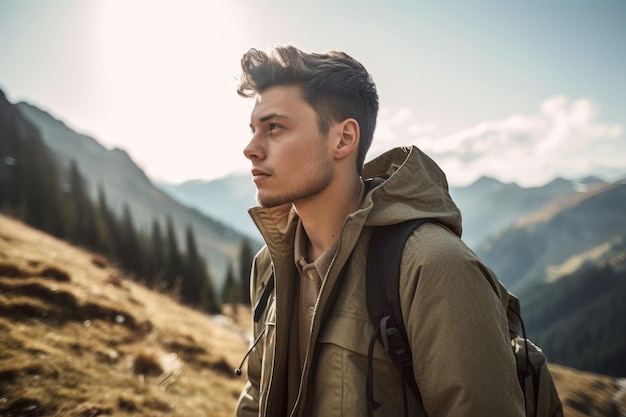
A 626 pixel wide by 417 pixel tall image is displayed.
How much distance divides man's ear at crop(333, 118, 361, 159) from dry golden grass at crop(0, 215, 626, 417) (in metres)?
4.85

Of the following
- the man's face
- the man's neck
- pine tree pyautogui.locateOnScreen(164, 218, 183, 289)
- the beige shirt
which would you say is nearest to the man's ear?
the man's face

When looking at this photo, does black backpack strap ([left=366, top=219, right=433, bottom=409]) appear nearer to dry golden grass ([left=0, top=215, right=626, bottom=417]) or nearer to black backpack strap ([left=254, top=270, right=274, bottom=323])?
black backpack strap ([left=254, top=270, right=274, bottom=323])

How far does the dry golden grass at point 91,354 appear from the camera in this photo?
5172 mm

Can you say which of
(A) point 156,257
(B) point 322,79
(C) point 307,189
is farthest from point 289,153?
(A) point 156,257

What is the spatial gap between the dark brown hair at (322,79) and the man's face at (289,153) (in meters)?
0.13

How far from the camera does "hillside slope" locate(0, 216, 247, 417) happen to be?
5.17m

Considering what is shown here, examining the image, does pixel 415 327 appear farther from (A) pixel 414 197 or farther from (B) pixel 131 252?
(B) pixel 131 252

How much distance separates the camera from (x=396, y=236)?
256 centimetres

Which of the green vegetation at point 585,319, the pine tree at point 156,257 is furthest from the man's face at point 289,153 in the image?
the green vegetation at point 585,319

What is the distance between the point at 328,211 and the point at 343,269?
2.40 feet

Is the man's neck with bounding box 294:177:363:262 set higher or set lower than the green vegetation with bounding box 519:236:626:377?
higher

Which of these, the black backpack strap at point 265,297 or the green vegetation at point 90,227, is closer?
the black backpack strap at point 265,297

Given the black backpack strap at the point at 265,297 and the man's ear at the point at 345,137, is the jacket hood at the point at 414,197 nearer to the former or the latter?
the man's ear at the point at 345,137

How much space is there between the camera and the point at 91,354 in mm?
7152
